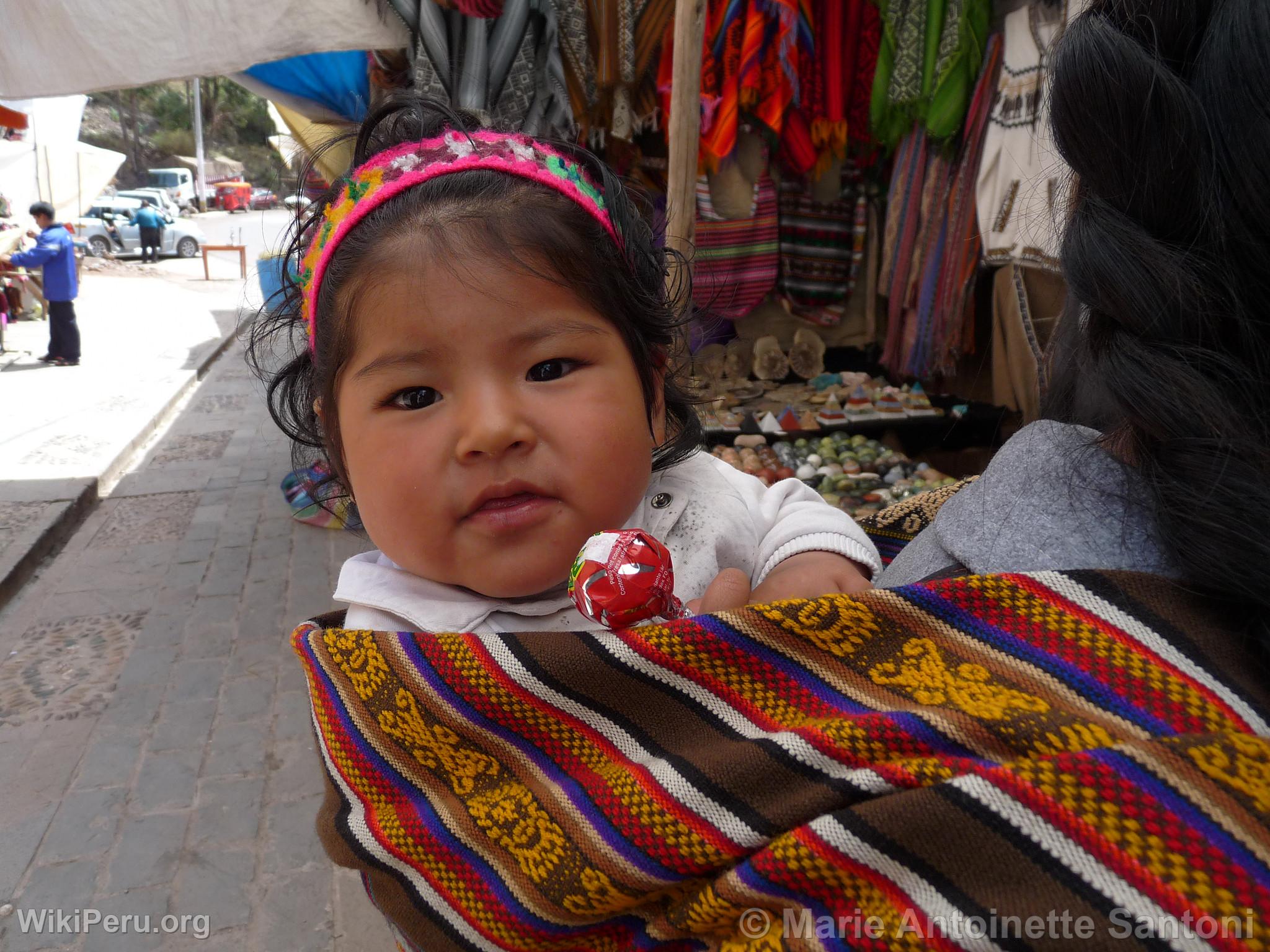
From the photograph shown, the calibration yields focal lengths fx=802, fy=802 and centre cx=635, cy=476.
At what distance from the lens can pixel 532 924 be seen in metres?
0.78

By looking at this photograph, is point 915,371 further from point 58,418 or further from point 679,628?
point 58,418

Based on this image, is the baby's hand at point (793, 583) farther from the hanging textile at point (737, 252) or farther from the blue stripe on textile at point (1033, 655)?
the hanging textile at point (737, 252)

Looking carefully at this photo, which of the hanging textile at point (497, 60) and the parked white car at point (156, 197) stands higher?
the parked white car at point (156, 197)

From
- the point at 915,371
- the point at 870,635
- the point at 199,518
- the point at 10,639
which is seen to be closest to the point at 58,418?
the point at 199,518

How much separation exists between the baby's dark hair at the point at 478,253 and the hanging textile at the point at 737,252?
3.22 metres

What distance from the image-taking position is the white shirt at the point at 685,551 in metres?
1.13

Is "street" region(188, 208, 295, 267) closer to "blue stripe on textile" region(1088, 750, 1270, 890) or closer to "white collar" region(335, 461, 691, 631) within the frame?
"white collar" region(335, 461, 691, 631)

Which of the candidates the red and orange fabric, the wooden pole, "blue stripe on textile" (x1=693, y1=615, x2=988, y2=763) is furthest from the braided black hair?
the red and orange fabric

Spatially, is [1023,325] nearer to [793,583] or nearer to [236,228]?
[793,583]

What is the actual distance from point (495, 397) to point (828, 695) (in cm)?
53

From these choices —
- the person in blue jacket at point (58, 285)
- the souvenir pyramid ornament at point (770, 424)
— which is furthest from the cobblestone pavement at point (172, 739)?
the person in blue jacket at point (58, 285)

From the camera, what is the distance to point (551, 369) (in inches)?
42.5

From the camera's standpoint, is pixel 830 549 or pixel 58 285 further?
pixel 58 285

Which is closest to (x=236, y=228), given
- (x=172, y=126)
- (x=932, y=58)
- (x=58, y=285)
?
(x=58, y=285)
